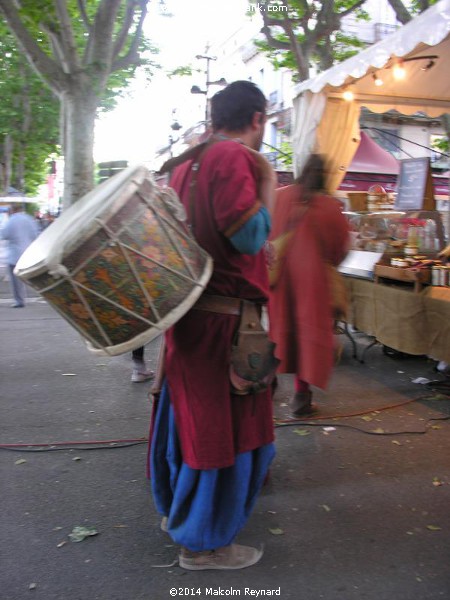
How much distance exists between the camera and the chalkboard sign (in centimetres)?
623

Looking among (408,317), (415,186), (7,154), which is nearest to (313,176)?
(408,317)

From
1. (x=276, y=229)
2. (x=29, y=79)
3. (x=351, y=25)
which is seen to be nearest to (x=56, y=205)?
(x=29, y=79)

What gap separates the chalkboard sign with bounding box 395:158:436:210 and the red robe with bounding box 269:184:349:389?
2690 millimetres

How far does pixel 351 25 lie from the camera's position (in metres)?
23.5

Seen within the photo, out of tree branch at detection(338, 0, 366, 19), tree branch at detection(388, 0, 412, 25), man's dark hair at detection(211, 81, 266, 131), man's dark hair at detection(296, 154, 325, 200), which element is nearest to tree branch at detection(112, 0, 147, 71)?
tree branch at detection(338, 0, 366, 19)

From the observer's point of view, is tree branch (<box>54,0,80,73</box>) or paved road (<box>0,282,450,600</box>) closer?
paved road (<box>0,282,450,600</box>)

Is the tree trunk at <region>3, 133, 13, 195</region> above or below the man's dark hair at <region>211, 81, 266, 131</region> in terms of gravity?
above

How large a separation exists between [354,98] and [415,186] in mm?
1769

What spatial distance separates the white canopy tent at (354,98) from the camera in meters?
6.46

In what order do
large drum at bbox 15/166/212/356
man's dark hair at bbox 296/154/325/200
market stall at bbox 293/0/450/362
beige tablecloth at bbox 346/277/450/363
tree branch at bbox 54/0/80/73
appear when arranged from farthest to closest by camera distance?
tree branch at bbox 54/0/80/73 → market stall at bbox 293/0/450/362 → beige tablecloth at bbox 346/277/450/363 → man's dark hair at bbox 296/154/325/200 → large drum at bbox 15/166/212/356

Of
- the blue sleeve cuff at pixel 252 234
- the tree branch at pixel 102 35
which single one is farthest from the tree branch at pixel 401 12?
the blue sleeve cuff at pixel 252 234

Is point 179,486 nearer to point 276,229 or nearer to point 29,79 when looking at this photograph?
point 276,229

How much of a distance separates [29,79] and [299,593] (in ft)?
72.2

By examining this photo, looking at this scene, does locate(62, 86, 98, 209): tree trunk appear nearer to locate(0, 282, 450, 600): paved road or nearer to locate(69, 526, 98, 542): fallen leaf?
locate(0, 282, 450, 600): paved road
